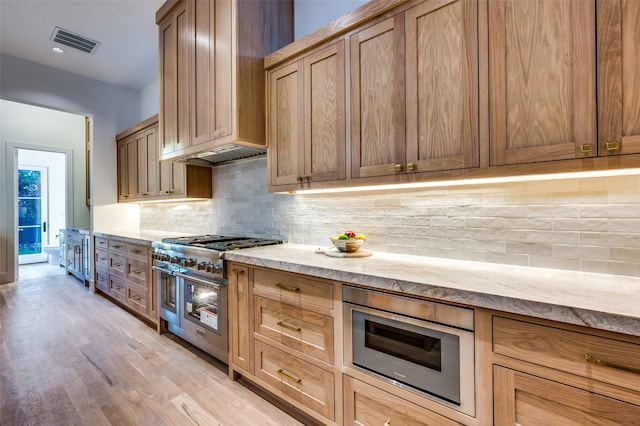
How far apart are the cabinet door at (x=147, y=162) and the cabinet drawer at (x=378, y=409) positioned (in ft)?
10.9

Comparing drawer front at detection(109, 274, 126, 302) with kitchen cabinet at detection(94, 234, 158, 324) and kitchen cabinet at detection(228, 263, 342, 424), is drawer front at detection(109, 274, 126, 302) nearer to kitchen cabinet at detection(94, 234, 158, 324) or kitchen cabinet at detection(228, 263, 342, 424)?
kitchen cabinet at detection(94, 234, 158, 324)

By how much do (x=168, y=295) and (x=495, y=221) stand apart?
2.70 m

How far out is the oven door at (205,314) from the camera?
7.09ft

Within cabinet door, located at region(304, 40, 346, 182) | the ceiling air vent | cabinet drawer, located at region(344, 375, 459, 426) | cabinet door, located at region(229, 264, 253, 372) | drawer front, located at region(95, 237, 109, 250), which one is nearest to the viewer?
cabinet drawer, located at region(344, 375, 459, 426)

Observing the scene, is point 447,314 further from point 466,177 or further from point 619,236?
point 619,236

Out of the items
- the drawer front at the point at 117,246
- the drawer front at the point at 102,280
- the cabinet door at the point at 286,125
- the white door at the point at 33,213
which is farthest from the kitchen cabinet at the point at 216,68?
the white door at the point at 33,213

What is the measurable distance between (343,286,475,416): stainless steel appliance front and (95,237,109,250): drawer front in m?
3.79

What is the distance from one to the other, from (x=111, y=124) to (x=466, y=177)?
Result: 16.6ft

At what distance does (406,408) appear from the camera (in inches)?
50.4

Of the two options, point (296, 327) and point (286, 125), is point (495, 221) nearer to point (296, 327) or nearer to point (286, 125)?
point (296, 327)

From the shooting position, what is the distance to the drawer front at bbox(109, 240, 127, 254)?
353cm

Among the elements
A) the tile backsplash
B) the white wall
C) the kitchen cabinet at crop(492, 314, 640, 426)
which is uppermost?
the white wall

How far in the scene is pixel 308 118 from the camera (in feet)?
6.61

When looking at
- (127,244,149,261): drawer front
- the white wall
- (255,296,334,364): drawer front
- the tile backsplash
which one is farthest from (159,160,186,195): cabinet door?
(255,296,334,364): drawer front
